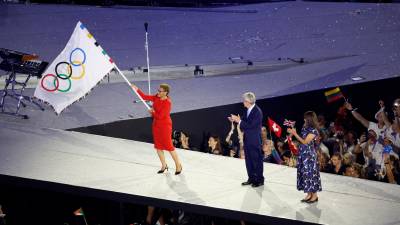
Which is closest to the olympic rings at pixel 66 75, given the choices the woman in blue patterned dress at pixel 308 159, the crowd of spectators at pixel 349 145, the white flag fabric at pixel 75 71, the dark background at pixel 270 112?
the white flag fabric at pixel 75 71

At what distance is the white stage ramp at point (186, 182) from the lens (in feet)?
25.8

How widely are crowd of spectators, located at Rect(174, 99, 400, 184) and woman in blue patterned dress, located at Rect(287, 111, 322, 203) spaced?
1.72 meters

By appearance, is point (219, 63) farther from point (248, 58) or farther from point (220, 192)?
point (220, 192)

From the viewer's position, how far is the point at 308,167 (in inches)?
312

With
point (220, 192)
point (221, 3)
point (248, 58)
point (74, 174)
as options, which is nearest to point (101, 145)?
point (74, 174)

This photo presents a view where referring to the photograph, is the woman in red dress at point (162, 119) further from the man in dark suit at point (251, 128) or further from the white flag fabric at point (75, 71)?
the white flag fabric at point (75, 71)

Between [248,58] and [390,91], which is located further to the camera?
[248,58]

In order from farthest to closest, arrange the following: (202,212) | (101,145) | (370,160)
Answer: (101,145) → (370,160) → (202,212)

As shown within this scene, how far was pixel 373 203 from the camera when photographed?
8.27m

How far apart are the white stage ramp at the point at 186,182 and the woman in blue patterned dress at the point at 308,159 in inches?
10.2

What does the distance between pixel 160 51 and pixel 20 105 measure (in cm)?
297

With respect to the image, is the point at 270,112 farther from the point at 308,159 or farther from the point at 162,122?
the point at 308,159

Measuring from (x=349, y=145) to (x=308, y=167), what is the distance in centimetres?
238

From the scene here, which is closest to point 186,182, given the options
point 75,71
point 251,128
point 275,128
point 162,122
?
point 162,122
